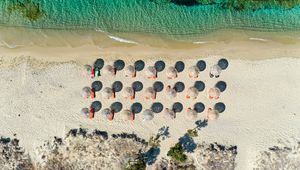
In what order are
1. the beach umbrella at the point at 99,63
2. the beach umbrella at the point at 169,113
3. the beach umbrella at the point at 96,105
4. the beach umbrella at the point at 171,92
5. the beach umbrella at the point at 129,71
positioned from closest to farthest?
the beach umbrella at the point at 169,113, the beach umbrella at the point at 171,92, the beach umbrella at the point at 129,71, the beach umbrella at the point at 96,105, the beach umbrella at the point at 99,63

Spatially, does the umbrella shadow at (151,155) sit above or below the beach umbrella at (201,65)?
below

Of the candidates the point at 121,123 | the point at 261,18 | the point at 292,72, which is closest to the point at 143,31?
the point at 121,123

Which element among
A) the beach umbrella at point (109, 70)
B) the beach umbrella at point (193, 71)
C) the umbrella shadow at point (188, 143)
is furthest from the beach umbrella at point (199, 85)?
the beach umbrella at point (109, 70)

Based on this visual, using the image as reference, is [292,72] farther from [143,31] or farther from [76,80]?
[76,80]

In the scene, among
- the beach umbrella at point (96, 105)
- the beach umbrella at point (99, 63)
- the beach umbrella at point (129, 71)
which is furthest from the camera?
the beach umbrella at point (99, 63)

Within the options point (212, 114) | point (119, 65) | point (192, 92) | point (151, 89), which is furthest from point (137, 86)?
point (212, 114)

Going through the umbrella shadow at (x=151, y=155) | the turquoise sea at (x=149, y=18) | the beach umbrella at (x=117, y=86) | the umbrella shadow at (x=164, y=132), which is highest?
the turquoise sea at (x=149, y=18)

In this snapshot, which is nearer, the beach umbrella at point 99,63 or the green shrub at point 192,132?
the green shrub at point 192,132

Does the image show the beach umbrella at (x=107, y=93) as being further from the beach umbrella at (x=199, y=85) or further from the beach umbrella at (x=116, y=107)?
the beach umbrella at (x=199, y=85)
